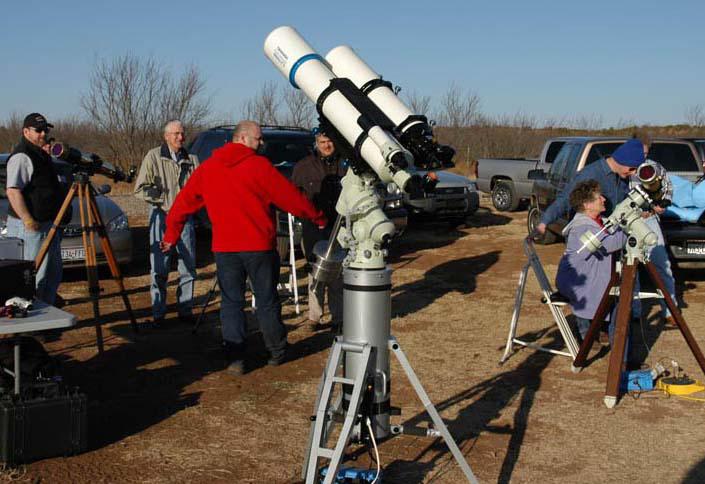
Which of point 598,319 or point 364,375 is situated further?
point 598,319

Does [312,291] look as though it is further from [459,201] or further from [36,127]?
[459,201]

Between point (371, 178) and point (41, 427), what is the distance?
2.49 m

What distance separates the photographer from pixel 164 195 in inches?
335

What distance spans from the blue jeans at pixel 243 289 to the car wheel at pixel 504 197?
14.6 metres

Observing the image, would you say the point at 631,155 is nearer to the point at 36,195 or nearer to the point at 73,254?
the point at 36,195

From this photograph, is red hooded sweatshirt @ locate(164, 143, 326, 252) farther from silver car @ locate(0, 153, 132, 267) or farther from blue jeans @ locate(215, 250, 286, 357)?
silver car @ locate(0, 153, 132, 267)

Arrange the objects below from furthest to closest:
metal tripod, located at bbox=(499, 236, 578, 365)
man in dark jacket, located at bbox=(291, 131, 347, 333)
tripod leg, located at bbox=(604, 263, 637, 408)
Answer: man in dark jacket, located at bbox=(291, 131, 347, 333), metal tripod, located at bbox=(499, 236, 578, 365), tripod leg, located at bbox=(604, 263, 637, 408)

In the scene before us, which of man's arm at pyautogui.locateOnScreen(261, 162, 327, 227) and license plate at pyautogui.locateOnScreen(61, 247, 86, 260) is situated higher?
man's arm at pyautogui.locateOnScreen(261, 162, 327, 227)

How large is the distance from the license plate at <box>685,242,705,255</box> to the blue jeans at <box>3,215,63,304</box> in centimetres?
748

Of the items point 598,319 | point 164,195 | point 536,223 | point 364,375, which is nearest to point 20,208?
point 164,195

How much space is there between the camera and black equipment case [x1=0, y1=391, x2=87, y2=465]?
4938mm

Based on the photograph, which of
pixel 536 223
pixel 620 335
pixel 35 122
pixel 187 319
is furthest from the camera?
pixel 536 223

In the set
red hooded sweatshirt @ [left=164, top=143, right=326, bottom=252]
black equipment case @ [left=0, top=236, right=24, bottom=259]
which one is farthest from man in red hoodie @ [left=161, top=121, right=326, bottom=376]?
black equipment case @ [left=0, top=236, right=24, bottom=259]

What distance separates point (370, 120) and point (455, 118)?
131 feet
